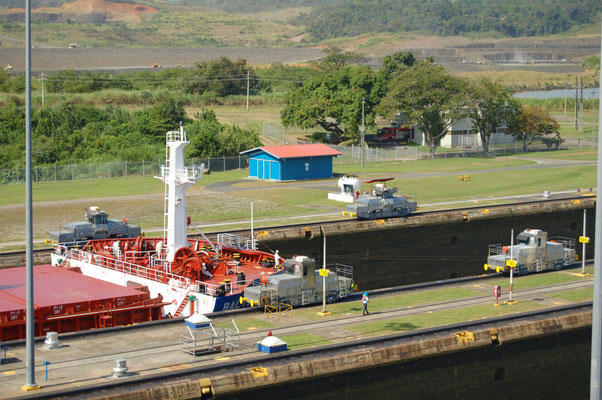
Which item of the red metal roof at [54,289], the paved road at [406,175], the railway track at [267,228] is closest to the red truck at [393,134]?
the paved road at [406,175]

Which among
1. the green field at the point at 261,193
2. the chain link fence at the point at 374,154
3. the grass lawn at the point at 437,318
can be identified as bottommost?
the grass lawn at the point at 437,318

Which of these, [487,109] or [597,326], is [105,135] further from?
[597,326]

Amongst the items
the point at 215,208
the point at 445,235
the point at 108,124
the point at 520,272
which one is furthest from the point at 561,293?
the point at 108,124

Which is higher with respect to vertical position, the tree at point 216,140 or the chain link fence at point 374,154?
the tree at point 216,140

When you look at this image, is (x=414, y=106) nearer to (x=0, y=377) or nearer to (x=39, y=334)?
(x=39, y=334)

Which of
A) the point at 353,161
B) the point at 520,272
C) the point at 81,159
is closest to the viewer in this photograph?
the point at 520,272

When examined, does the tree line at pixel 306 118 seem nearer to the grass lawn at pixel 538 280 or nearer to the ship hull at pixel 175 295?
the ship hull at pixel 175 295
